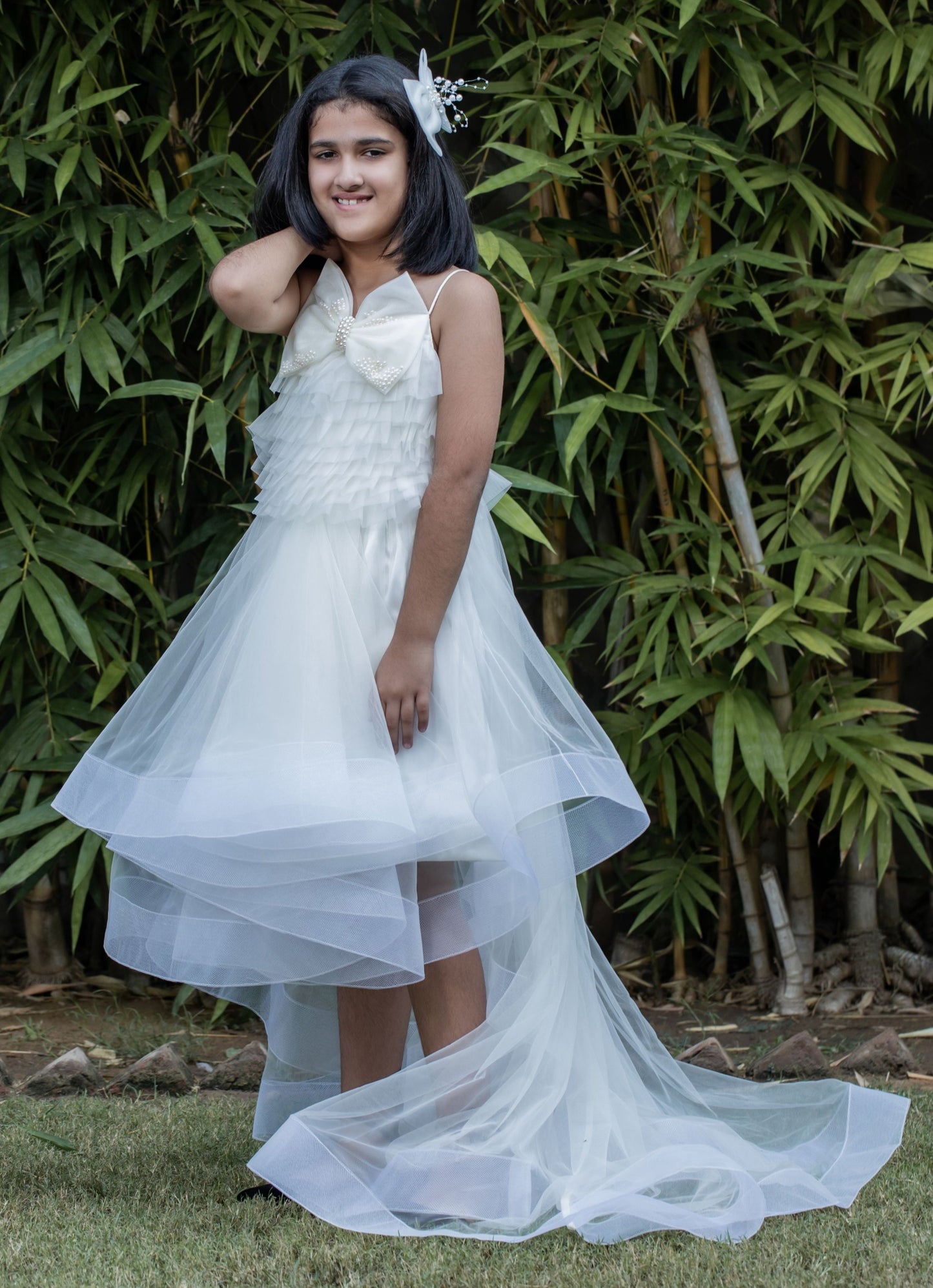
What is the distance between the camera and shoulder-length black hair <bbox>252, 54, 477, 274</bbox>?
1.55 m

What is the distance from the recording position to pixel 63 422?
275 centimetres

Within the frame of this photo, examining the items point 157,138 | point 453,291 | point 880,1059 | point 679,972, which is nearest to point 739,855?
point 679,972

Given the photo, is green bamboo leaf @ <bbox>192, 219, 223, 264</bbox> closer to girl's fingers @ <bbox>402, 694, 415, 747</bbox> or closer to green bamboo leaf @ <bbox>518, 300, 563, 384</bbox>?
green bamboo leaf @ <bbox>518, 300, 563, 384</bbox>

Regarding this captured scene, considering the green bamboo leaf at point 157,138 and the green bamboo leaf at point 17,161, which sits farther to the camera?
the green bamboo leaf at point 157,138

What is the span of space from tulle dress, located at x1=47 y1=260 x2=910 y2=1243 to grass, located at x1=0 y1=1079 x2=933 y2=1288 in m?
0.03

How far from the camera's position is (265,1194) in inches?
63.9

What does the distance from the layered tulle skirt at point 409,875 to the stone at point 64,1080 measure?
0.60 meters

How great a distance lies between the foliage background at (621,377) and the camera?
2.43 m

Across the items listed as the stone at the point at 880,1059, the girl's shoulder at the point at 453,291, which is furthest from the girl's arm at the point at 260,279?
the stone at the point at 880,1059

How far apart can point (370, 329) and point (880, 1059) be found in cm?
145

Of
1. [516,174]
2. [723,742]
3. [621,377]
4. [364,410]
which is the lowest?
[723,742]

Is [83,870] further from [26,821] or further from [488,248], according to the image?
[488,248]

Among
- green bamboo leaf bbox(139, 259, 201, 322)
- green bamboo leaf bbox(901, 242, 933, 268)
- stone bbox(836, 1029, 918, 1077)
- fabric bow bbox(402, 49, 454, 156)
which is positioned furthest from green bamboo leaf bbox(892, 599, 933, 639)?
green bamboo leaf bbox(139, 259, 201, 322)

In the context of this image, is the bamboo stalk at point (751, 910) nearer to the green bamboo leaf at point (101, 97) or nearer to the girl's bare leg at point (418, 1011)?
the girl's bare leg at point (418, 1011)
